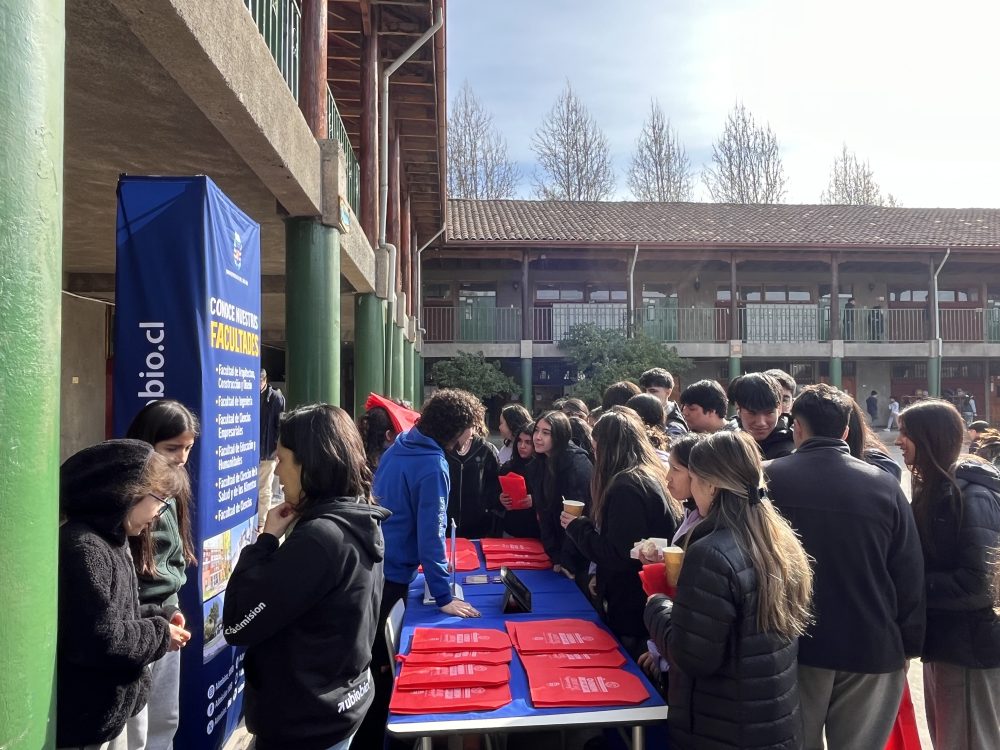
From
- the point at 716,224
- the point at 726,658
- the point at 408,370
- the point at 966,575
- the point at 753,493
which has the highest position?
the point at 716,224

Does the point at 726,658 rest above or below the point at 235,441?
below

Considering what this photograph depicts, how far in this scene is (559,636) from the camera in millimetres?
2969

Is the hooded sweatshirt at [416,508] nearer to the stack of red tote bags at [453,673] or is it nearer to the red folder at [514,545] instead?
the stack of red tote bags at [453,673]

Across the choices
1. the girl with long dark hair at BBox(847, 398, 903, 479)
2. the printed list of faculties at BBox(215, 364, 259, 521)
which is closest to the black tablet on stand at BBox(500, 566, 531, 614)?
the printed list of faculties at BBox(215, 364, 259, 521)

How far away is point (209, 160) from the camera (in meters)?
4.58

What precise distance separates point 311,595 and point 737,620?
126 centimetres

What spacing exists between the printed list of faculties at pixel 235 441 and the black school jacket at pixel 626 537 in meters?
1.63

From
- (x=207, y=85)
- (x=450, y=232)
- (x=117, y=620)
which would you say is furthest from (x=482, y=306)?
(x=117, y=620)

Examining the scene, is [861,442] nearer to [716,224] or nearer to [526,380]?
[526,380]

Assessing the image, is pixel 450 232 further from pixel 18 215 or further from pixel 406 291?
pixel 18 215

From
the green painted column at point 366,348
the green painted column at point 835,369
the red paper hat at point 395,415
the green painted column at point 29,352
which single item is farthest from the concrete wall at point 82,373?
the green painted column at point 835,369

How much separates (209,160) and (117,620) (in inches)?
137

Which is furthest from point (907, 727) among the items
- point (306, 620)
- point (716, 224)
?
point (716, 224)

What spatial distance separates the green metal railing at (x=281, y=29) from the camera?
4.49m
